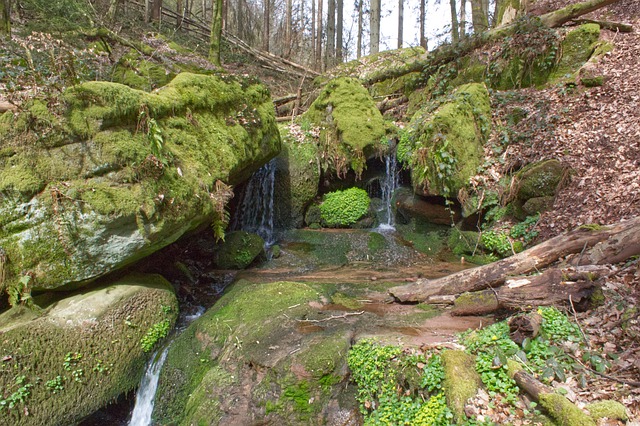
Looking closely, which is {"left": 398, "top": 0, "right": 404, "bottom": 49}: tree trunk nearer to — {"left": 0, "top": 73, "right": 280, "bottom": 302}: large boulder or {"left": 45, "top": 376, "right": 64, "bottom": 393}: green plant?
{"left": 0, "top": 73, "right": 280, "bottom": 302}: large boulder

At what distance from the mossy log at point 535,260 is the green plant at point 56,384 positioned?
4.28 meters

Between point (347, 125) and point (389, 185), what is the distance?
1876 mm

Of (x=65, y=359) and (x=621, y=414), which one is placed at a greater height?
(x=621, y=414)

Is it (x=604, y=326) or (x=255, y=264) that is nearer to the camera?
(x=604, y=326)

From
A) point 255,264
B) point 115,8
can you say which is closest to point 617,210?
point 255,264

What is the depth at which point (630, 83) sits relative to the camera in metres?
7.99

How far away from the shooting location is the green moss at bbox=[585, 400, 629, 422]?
2.67m

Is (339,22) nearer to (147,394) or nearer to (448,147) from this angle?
(448,147)

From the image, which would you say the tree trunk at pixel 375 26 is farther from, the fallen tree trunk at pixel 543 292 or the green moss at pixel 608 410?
the green moss at pixel 608 410

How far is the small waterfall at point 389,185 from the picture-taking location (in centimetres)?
960

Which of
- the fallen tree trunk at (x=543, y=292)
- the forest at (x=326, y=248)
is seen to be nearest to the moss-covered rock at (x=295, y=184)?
the forest at (x=326, y=248)

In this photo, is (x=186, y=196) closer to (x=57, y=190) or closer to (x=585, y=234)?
(x=57, y=190)

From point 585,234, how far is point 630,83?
5.30m

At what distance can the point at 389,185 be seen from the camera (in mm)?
9781
